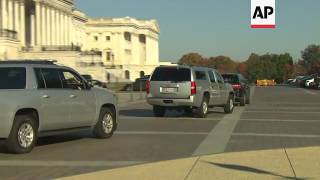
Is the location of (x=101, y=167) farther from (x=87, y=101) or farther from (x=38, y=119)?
(x=87, y=101)

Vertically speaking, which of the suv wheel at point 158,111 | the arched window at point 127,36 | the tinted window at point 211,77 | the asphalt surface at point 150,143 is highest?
the arched window at point 127,36

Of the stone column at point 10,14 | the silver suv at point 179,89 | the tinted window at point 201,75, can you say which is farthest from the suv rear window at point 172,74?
the stone column at point 10,14

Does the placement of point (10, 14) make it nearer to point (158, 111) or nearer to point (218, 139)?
point (158, 111)

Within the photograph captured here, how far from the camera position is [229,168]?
10.3 metres

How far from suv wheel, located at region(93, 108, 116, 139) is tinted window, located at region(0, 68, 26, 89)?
273 cm

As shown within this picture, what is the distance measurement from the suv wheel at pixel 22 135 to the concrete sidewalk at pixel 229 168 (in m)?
3.05

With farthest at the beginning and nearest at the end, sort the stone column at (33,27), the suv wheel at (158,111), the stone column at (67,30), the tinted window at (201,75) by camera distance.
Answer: the stone column at (67,30) → the stone column at (33,27) → the suv wheel at (158,111) → the tinted window at (201,75)

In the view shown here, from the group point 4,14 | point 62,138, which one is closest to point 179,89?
point 62,138

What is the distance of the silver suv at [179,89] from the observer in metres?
22.3

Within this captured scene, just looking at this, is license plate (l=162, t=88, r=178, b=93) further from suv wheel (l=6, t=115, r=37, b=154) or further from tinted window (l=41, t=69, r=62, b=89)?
suv wheel (l=6, t=115, r=37, b=154)

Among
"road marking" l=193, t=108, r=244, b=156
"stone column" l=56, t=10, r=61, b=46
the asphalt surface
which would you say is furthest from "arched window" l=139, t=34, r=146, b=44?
"road marking" l=193, t=108, r=244, b=156

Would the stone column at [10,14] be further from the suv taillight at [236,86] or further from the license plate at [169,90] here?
the license plate at [169,90]

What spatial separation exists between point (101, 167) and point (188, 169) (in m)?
1.51

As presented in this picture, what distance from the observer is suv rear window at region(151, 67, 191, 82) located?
2248 centimetres
